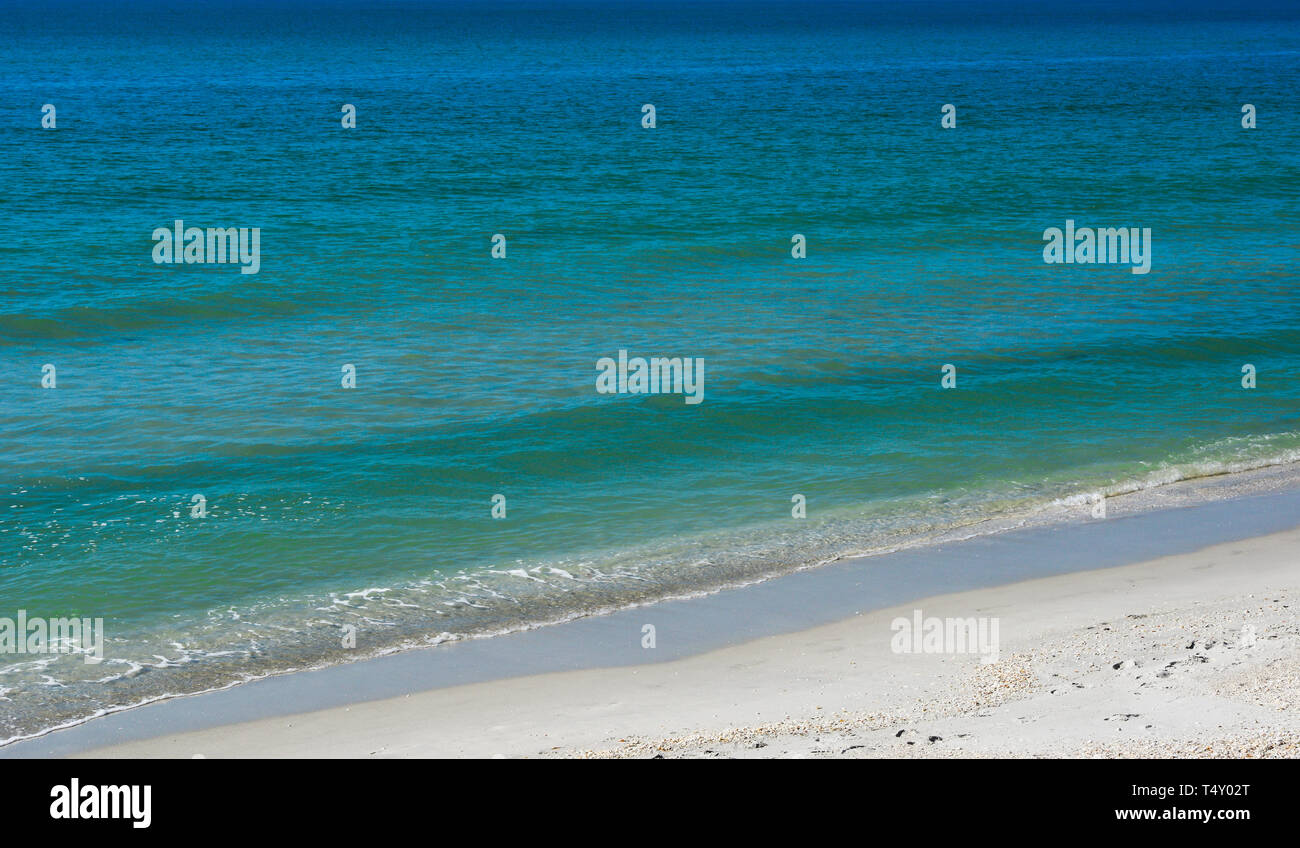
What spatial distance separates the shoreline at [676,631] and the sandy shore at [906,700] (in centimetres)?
7

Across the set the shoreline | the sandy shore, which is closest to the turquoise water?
the shoreline

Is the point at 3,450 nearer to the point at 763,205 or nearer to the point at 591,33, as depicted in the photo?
the point at 763,205

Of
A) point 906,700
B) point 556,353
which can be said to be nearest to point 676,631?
point 906,700

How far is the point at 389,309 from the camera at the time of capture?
82.0ft

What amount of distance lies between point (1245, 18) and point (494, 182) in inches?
5908

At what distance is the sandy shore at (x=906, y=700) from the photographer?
8.06 m

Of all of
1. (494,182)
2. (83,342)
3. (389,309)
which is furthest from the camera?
(494,182)

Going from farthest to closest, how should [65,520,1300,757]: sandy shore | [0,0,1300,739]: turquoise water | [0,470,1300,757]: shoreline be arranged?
[0,0,1300,739]: turquoise water < [0,470,1300,757]: shoreline < [65,520,1300,757]: sandy shore

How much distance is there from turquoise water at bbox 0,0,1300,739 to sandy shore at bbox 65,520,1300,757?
1.69 metres

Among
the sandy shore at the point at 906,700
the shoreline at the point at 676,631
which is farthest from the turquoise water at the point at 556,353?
the sandy shore at the point at 906,700

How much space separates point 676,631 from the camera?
37.2ft

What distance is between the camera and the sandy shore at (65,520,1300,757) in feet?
26.5

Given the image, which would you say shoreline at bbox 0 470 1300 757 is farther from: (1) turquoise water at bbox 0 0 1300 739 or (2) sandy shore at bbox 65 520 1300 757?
(1) turquoise water at bbox 0 0 1300 739
